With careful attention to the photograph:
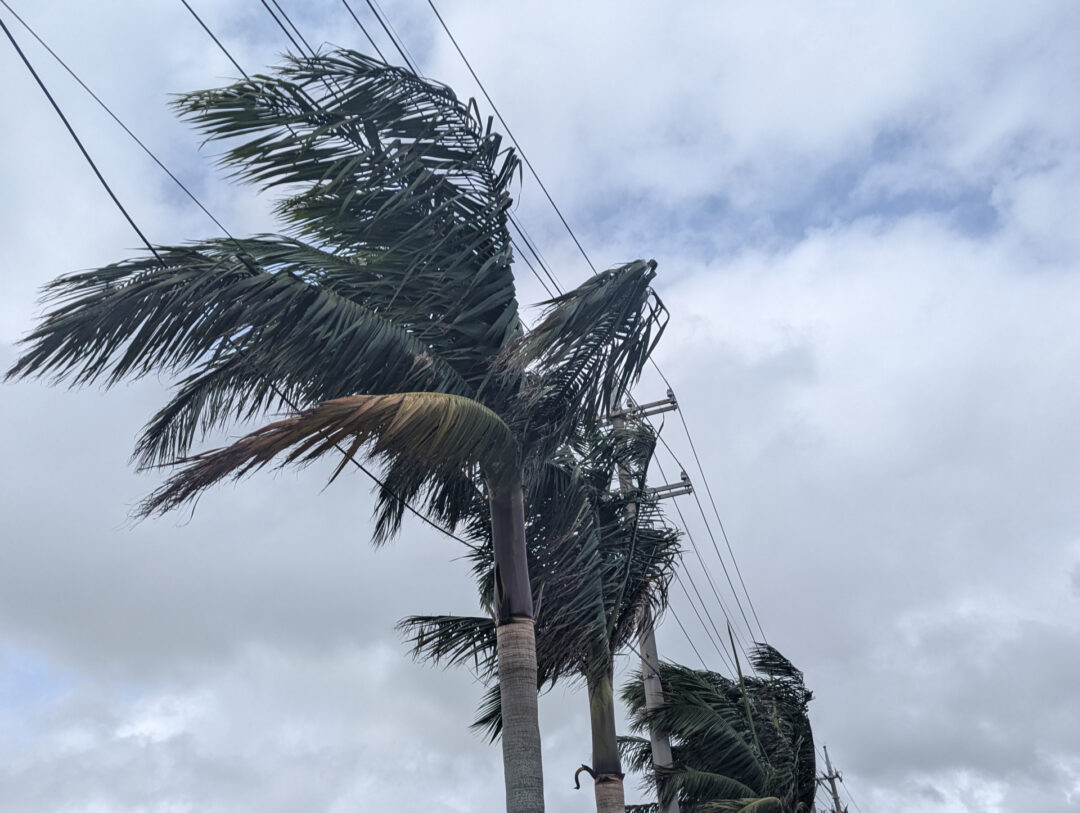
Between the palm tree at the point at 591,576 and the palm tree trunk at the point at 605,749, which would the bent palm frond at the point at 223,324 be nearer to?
the palm tree at the point at 591,576

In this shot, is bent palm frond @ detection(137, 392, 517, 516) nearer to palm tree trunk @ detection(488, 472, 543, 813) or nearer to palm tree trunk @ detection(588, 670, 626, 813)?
palm tree trunk @ detection(488, 472, 543, 813)

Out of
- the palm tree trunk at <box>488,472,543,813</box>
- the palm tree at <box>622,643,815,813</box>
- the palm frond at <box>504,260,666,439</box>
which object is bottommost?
the palm tree trunk at <box>488,472,543,813</box>

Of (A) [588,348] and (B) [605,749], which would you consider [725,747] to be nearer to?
(B) [605,749]

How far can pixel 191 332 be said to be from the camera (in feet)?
25.3

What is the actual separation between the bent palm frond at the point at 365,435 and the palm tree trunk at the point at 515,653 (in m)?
1.14

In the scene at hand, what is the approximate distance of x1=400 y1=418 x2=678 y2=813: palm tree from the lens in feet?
34.5

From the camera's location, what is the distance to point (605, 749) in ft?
39.8

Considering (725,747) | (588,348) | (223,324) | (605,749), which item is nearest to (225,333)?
(223,324)

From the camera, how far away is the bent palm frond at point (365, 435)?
6371 mm

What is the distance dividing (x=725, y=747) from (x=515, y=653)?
9609mm

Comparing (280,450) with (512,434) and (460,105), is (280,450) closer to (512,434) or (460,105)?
(512,434)

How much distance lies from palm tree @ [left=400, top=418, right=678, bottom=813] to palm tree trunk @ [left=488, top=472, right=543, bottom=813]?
67cm

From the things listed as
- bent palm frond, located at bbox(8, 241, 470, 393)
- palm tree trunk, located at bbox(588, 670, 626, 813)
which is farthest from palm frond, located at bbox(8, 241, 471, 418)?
palm tree trunk, located at bbox(588, 670, 626, 813)

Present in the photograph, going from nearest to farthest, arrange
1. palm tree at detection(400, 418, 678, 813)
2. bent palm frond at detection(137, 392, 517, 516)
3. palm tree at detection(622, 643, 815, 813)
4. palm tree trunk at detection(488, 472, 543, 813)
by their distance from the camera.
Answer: bent palm frond at detection(137, 392, 517, 516) → palm tree trunk at detection(488, 472, 543, 813) → palm tree at detection(400, 418, 678, 813) → palm tree at detection(622, 643, 815, 813)
